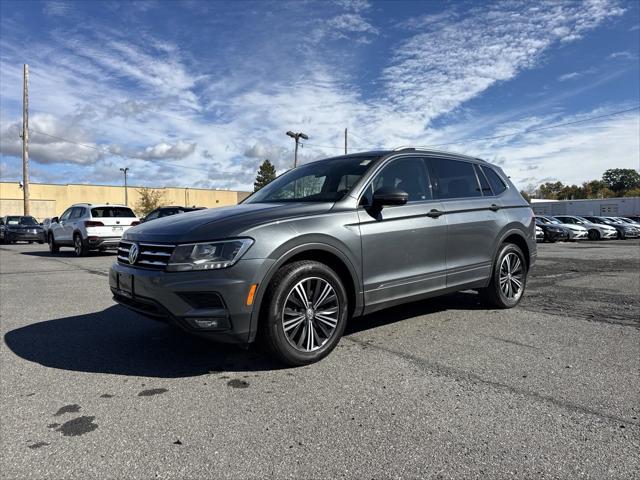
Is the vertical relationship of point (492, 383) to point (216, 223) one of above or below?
below

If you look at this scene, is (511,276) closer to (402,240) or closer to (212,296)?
(402,240)

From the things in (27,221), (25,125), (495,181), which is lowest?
(27,221)

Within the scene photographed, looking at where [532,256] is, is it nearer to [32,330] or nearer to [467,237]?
[467,237]

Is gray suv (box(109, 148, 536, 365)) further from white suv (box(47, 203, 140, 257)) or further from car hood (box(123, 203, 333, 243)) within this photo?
white suv (box(47, 203, 140, 257))

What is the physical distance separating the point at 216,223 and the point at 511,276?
12.8 feet

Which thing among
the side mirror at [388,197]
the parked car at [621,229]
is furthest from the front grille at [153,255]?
the parked car at [621,229]

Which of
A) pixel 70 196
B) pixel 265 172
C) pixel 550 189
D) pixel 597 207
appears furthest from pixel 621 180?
pixel 70 196

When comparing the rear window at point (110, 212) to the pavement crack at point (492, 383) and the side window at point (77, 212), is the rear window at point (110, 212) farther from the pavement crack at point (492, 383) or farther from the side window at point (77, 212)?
the pavement crack at point (492, 383)

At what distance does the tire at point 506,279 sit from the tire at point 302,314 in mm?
2433

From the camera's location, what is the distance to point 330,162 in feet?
16.0

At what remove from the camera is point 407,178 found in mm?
4629

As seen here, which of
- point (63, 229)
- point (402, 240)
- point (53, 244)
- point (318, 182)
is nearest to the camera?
point (402, 240)

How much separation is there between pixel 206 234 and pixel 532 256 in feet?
14.5

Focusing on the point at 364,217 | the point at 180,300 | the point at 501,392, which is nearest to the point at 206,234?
the point at 180,300
